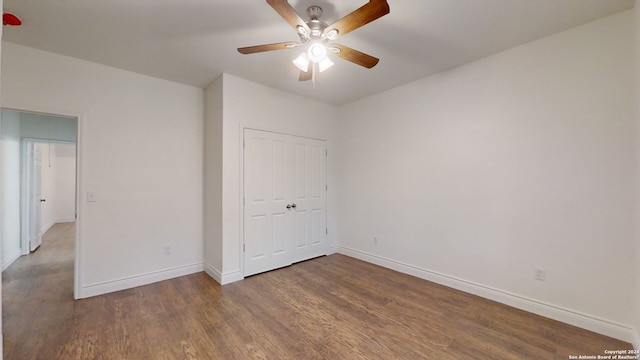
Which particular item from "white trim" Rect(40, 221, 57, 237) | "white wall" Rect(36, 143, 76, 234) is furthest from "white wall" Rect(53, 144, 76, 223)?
"white trim" Rect(40, 221, 57, 237)

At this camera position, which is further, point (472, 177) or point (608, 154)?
point (472, 177)

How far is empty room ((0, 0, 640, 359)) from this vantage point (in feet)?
7.66

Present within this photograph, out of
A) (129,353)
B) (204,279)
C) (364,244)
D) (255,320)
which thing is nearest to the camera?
(129,353)

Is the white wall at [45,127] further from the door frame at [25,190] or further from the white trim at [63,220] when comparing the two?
the white trim at [63,220]

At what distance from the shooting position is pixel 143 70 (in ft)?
11.0

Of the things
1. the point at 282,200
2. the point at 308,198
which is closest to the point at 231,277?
the point at 282,200

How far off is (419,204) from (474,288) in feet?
3.68

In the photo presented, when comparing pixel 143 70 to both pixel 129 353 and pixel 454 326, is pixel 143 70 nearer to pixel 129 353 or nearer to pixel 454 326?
pixel 129 353

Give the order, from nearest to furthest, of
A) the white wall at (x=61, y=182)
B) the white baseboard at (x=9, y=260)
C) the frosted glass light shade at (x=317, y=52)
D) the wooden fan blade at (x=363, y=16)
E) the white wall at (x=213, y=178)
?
the wooden fan blade at (x=363, y=16), the frosted glass light shade at (x=317, y=52), the white wall at (x=213, y=178), the white baseboard at (x=9, y=260), the white wall at (x=61, y=182)

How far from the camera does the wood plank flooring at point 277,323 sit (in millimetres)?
2238

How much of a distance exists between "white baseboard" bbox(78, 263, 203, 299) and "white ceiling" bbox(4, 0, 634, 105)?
8.14 feet

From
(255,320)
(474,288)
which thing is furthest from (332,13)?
(474,288)

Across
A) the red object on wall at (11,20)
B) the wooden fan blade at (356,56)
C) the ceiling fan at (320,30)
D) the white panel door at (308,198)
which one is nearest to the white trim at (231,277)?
the white panel door at (308,198)

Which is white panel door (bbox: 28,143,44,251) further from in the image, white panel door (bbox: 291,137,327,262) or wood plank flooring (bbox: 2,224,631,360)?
white panel door (bbox: 291,137,327,262)
